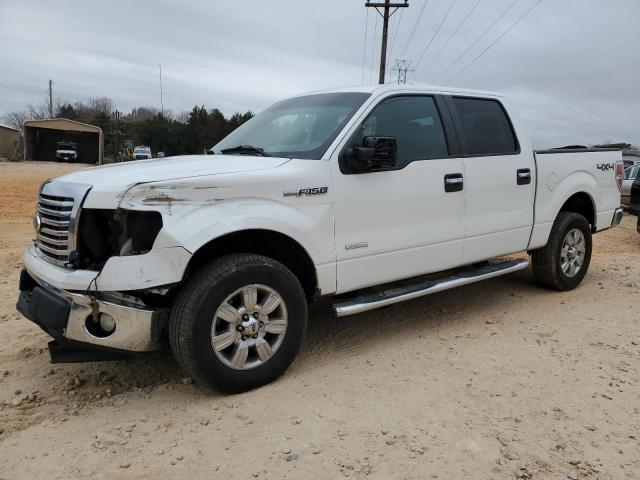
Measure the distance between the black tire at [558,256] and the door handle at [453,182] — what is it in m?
1.69

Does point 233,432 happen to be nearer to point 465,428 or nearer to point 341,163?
point 465,428

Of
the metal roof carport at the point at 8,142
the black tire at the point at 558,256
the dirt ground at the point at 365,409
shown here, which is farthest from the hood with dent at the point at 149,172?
the metal roof carport at the point at 8,142

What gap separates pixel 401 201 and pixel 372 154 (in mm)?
542

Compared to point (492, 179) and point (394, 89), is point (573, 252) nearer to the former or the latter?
point (492, 179)

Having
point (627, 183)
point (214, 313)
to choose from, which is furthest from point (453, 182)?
point (627, 183)

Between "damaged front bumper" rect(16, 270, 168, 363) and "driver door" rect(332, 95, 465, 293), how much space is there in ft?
4.32

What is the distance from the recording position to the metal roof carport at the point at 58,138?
4081 cm

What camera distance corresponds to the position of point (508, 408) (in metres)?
3.22

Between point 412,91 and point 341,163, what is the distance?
1114 mm

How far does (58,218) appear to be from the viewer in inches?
125

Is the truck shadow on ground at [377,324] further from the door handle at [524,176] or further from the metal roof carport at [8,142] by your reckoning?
the metal roof carport at [8,142]

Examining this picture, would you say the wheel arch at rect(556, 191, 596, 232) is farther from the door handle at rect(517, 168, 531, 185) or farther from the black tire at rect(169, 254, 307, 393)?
the black tire at rect(169, 254, 307, 393)

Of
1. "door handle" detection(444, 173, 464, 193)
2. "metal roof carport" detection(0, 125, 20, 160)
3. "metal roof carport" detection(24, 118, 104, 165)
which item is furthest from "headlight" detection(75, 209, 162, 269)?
"metal roof carport" detection(0, 125, 20, 160)

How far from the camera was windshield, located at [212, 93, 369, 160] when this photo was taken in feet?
12.6
